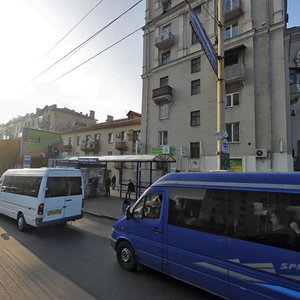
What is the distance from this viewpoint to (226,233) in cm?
386

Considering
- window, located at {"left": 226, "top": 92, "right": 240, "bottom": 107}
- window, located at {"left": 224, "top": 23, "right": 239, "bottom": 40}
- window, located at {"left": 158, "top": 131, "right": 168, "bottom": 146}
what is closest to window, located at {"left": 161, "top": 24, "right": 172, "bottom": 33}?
window, located at {"left": 224, "top": 23, "right": 239, "bottom": 40}

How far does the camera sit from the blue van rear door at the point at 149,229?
486cm

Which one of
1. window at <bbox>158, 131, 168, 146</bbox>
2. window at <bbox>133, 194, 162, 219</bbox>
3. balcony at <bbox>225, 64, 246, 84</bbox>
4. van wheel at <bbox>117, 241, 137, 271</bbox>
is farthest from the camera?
window at <bbox>158, 131, 168, 146</bbox>

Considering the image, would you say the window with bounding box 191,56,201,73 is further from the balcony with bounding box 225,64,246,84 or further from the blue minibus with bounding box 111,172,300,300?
the blue minibus with bounding box 111,172,300,300

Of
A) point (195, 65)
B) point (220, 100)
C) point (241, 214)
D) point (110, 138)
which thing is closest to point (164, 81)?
A: point (195, 65)

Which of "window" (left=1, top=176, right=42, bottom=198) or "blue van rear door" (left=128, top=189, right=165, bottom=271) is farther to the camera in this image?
"window" (left=1, top=176, right=42, bottom=198)

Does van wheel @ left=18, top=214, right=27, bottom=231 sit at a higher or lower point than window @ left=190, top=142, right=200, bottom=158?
lower

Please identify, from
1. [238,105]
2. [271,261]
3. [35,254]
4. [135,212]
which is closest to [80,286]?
[135,212]

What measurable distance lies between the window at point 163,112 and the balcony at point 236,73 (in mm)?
7360

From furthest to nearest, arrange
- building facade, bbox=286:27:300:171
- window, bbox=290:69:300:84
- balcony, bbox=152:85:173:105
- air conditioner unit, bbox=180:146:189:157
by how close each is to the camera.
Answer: balcony, bbox=152:85:173:105, air conditioner unit, bbox=180:146:189:157, window, bbox=290:69:300:84, building facade, bbox=286:27:300:171

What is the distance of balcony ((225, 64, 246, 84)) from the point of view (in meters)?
19.8

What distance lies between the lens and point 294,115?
24.0m

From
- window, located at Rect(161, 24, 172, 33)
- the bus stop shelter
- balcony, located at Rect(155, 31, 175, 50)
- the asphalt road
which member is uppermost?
window, located at Rect(161, 24, 172, 33)

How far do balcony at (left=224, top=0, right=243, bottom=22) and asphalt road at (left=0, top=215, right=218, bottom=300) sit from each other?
22085mm
